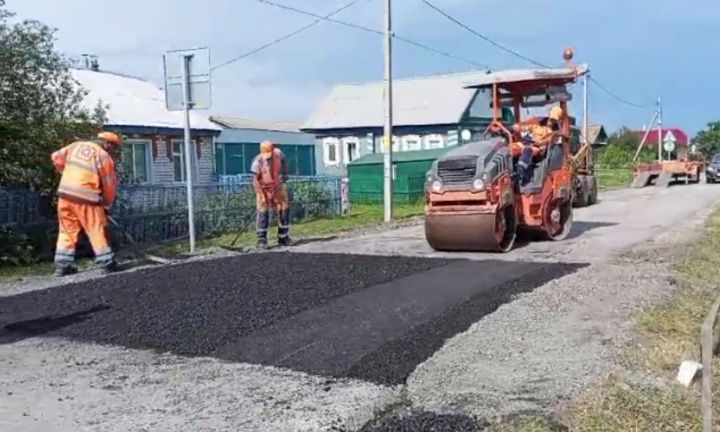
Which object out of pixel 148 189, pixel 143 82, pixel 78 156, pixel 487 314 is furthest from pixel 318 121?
pixel 487 314

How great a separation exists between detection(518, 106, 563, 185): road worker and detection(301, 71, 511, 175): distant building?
95.4ft

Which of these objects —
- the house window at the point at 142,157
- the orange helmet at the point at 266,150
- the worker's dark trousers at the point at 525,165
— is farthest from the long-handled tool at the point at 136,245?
the house window at the point at 142,157

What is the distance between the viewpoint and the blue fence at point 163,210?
1247cm

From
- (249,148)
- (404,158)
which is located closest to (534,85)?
(404,158)

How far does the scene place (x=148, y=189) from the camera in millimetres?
15250

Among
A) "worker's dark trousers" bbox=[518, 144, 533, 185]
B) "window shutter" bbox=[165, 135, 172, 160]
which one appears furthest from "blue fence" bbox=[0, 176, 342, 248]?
"window shutter" bbox=[165, 135, 172, 160]

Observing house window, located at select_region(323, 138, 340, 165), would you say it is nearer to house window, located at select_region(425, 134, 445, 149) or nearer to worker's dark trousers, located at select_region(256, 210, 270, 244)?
house window, located at select_region(425, 134, 445, 149)

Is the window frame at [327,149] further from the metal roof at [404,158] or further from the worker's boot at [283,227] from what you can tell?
the worker's boot at [283,227]

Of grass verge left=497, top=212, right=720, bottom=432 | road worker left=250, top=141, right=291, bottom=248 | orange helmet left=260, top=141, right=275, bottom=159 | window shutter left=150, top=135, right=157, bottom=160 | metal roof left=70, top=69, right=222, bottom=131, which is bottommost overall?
grass verge left=497, top=212, right=720, bottom=432

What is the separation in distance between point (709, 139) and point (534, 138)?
67.2 metres

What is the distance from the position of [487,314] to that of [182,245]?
8414 mm

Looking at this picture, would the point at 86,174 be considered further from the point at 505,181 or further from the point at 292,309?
the point at 505,181

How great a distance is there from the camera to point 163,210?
15477mm

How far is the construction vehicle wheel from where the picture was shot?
13516 mm
